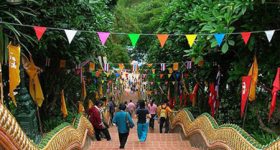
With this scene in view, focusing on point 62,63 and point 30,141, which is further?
point 62,63

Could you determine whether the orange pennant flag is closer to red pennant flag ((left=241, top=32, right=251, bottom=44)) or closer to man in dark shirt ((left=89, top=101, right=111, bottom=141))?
man in dark shirt ((left=89, top=101, right=111, bottom=141))

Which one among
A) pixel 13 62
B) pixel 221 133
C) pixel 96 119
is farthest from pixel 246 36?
pixel 96 119

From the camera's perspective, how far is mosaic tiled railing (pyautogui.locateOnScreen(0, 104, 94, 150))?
4.62 meters

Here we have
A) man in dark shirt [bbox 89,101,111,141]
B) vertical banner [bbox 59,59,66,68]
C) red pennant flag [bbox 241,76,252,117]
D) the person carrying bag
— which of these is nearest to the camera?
red pennant flag [bbox 241,76,252,117]

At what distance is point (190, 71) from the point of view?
17.6 m

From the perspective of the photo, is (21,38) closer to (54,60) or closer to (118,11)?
(54,60)

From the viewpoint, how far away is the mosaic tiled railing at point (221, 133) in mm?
6682

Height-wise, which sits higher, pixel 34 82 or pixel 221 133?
pixel 34 82

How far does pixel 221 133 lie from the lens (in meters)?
8.77

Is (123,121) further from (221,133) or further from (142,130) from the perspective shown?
(221,133)

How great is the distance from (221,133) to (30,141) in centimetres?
442

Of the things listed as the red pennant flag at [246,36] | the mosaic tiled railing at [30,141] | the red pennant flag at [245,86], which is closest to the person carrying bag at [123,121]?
the mosaic tiled railing at [30,141]

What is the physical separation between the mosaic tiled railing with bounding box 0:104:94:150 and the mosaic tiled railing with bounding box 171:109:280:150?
10.1 feet

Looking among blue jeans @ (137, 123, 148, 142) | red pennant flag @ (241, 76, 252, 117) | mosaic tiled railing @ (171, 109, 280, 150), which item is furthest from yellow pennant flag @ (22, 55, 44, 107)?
red pennant flag @ (241, 76, 252, 117)
